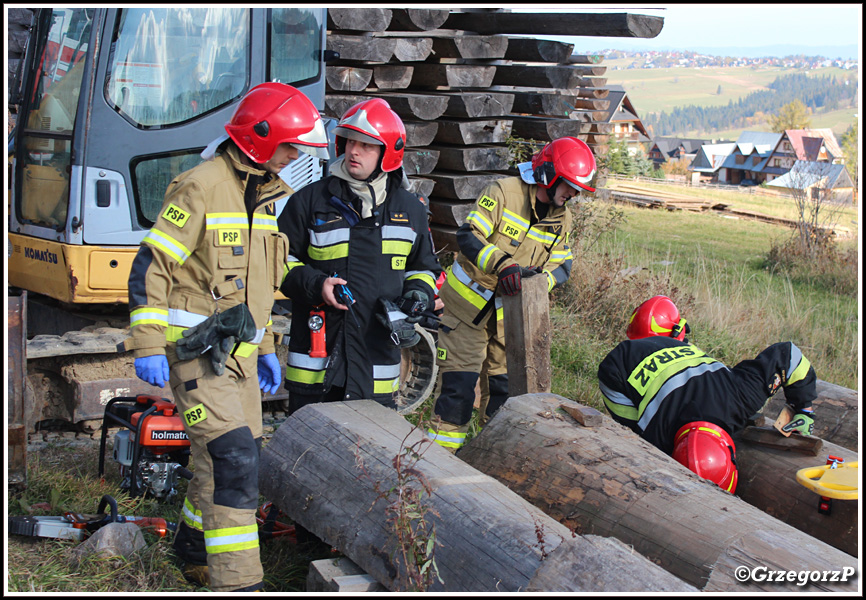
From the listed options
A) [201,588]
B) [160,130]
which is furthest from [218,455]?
[160,130]

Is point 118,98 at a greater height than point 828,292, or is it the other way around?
point 118,98

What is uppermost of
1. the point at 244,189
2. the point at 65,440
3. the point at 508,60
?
the point at 508,60

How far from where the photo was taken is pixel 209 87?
5512 mm

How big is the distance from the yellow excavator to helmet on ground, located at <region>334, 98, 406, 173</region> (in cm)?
220

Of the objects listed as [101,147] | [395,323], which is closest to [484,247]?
[395,323]

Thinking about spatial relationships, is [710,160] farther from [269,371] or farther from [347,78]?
[269,371]

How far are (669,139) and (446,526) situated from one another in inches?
3865

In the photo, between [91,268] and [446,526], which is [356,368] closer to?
[446,526]

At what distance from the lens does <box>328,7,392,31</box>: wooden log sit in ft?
22.1

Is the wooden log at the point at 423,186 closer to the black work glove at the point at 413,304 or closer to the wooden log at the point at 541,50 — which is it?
the wooden log at the point at 541,50

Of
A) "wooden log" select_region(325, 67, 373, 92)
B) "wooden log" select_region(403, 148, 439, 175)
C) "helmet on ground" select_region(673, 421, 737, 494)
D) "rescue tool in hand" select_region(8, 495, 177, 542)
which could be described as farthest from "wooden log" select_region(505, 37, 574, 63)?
"rescue tool in hand" select_region(8, 495, 177, 542)

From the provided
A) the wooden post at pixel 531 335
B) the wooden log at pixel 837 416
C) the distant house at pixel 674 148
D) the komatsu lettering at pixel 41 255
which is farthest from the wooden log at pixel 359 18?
the distant house at pixel 674 148

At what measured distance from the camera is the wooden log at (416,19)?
7320 millimetres

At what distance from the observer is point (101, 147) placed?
5148mm
